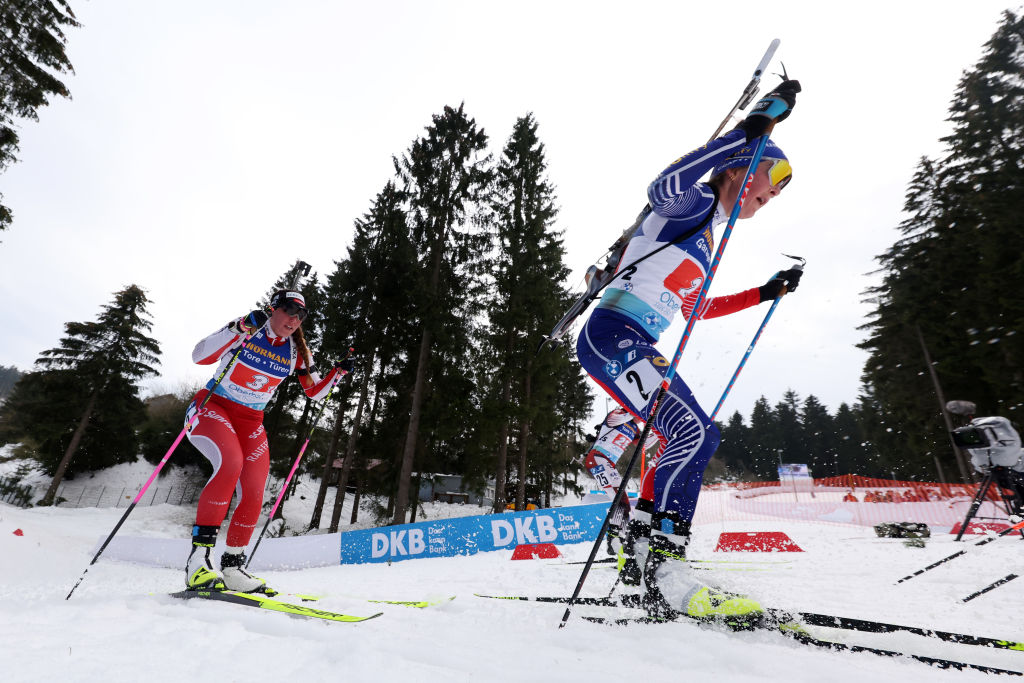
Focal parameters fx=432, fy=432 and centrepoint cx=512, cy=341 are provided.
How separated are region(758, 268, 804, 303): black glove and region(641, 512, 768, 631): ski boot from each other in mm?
1555

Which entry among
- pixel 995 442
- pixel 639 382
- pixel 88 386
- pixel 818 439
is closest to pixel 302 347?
pixel 639 382

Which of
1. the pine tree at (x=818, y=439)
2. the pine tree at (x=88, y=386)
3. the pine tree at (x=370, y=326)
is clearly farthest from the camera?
the pine tree at (x=818, y=439)

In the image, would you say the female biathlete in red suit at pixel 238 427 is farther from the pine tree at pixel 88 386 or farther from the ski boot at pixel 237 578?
the pine tree at pixel 88 386

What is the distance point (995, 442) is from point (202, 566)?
837 cm

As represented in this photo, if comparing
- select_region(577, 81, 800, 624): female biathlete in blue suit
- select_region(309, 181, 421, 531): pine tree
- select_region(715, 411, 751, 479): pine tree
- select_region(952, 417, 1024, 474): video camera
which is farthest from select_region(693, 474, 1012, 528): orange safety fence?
select_region(715, 411, 751, 479): pine tree

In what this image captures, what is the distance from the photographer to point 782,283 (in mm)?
2727

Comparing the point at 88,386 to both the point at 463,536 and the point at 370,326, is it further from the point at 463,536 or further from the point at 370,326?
the point at 463,536

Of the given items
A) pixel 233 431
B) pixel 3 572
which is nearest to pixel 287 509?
Answer: pixel 3 572

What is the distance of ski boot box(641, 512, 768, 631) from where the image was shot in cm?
180

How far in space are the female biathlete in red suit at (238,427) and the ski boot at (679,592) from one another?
265cm

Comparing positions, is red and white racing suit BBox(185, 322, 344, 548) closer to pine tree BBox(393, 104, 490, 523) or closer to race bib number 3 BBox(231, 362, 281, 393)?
race bib number 3 BBox(231, 362, 281, 393)

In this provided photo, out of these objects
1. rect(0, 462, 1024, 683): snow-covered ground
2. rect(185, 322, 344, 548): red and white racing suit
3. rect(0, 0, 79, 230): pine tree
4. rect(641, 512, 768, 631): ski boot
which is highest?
rect(0, 0, 79, 230): pine tree

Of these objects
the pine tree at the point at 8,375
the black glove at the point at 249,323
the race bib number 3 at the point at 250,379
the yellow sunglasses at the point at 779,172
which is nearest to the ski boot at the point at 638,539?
the yellow sunglasses at the point at 779,172

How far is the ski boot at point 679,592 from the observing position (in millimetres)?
1804
